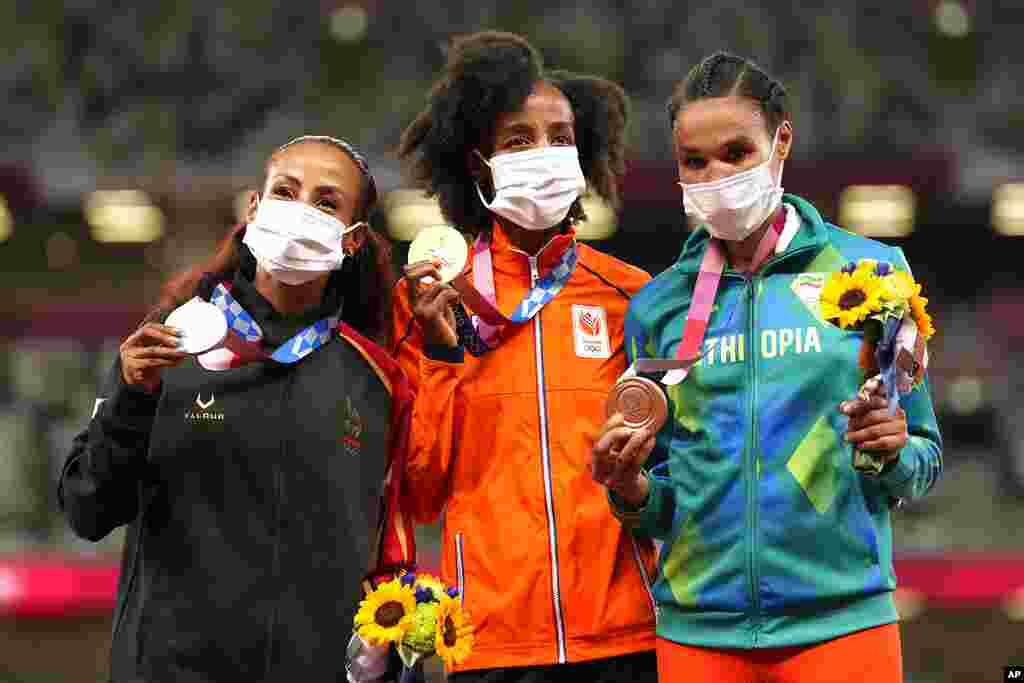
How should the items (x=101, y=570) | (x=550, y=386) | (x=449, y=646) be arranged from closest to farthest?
1. (x=449, y=646)
2. (x=550, y=386)
3. (x=101, y=570)

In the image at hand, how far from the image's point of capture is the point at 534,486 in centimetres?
339

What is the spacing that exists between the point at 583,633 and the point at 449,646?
12.4 inches

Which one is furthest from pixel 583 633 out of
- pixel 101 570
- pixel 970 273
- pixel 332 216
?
pixel 970 273

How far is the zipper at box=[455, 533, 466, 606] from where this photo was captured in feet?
11.2

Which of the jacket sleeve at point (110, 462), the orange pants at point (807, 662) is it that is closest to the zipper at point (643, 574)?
the orange pants at point (807, 662)

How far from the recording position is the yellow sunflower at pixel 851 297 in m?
2.85

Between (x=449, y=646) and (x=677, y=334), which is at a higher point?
(x=677, y=334)

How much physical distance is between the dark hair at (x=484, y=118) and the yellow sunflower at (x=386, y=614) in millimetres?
1053

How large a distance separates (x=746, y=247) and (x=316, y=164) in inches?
38.8

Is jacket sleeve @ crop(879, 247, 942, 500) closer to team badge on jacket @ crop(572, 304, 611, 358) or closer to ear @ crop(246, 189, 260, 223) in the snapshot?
team badge on jacket @ crop(572, 304, 611, 358)

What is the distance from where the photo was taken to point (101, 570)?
903cm

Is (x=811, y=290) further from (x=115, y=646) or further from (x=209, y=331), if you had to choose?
(x=115, y=646)

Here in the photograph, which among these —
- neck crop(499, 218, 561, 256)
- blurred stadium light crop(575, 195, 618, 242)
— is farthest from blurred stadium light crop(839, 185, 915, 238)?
neck crop(499, 218, 561, 256)

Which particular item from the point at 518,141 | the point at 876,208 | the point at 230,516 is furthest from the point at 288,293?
the point at 876,208
